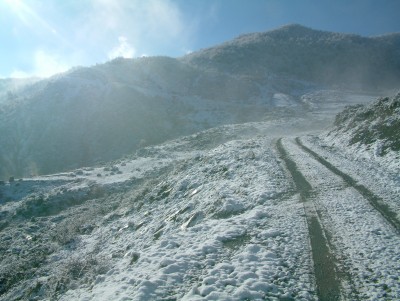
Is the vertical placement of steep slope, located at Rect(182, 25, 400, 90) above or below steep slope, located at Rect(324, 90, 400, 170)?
above

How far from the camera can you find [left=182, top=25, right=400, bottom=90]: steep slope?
145 meters

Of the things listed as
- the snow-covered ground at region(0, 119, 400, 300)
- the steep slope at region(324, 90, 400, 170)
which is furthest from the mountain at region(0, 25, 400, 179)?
the snow-covered ground at region(0, 119, 400, 300)

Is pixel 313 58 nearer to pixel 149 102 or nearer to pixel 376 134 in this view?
pixel 149 102

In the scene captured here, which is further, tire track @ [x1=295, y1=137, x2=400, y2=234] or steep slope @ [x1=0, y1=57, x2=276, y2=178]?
steep slope @ [x1=0, y1=57, x2=276, y2=178]

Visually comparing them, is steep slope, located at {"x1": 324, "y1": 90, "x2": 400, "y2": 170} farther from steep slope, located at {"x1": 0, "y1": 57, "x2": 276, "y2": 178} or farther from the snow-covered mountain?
steep slope, located at {"x1": 0, "y1": 57, "x2": 276, "y2": 178}

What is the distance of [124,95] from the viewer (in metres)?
82.8

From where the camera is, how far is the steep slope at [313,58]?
144750mm

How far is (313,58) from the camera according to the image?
160 m

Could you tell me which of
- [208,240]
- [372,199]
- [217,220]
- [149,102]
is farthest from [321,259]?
[149,102]

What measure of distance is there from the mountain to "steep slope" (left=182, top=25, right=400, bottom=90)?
0.85m

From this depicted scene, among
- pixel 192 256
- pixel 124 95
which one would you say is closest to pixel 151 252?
pixel 192 256

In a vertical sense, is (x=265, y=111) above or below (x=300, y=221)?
above

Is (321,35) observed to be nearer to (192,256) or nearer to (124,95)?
(124,95)

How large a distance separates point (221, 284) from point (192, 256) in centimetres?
207
